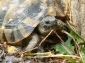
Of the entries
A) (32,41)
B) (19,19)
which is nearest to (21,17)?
(19,19)

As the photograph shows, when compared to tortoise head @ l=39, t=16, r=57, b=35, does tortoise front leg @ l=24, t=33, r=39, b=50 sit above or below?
below

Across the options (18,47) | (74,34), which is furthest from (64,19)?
(18,47)

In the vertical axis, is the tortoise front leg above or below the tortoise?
below

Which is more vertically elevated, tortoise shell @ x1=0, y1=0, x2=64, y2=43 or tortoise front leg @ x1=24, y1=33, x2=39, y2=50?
tortoise shell @ x1=0, y1=0, x2=64, y2=43

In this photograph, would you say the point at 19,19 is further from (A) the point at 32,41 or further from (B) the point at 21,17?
(A) the point at 32,41

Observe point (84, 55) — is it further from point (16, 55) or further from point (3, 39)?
point (3, 39)
